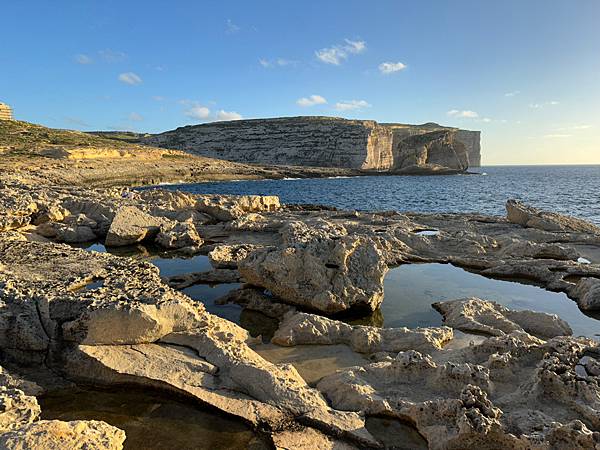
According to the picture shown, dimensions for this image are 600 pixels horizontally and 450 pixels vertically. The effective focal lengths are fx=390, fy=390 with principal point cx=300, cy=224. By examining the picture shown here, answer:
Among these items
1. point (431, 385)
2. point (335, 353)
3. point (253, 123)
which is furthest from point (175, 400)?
point (253, 123)

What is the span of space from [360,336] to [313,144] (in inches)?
4260

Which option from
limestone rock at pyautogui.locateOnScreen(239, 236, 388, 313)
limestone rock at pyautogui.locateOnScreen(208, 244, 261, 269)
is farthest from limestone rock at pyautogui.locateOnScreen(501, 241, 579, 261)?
limestone rock at pyautogui.locateOnScreen(208, 244, 261, 269)

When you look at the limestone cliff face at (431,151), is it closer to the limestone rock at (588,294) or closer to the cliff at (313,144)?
the cliff at (313,144)

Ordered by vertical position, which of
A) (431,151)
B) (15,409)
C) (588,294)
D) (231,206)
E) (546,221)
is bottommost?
(588,294)

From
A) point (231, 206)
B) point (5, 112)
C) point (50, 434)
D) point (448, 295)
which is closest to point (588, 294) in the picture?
point (448, 295)

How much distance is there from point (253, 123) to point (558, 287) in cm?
11542

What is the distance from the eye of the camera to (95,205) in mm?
19484

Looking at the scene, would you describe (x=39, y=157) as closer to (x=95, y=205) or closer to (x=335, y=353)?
(x=95, y=205)

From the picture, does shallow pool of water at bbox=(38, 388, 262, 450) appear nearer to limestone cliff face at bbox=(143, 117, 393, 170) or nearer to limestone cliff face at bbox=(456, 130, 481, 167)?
limestone cliff face at bbox=(143, 117, 393, 170)

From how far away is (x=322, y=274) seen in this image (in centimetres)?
975

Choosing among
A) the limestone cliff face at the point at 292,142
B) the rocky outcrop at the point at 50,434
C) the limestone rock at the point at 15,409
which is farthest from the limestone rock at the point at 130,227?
the limestone cliff face at the point at 292,142

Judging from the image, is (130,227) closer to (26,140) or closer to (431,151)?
(26,140)

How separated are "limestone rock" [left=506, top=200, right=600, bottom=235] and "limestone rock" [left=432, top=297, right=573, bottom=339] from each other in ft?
42.7

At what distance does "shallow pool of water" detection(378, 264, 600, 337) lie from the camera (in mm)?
9461
